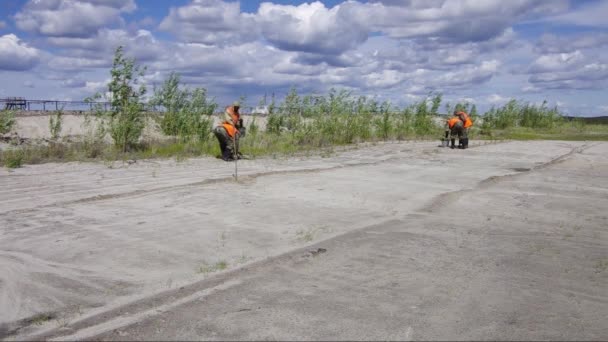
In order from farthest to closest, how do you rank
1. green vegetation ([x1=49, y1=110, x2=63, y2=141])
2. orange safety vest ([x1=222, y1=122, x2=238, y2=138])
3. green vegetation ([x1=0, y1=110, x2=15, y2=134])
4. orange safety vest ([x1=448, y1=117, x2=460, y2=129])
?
orange safety vest ([x1=448, y1=117, x2=460, y2=129]) → green vegetation ([x1=49, y1=110, x2=63, y2=141]) → green vegetation ([x1=0, y1=110, x2=15, y2=134]) → orange safety vest ([x1=222, y1=122, x2=238, y2=138])

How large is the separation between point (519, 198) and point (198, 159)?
9.09 meters

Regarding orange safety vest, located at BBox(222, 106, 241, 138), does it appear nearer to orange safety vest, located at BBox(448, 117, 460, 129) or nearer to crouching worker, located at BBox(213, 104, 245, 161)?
crouching worker, located at BBox(213, 104, 245, 161)

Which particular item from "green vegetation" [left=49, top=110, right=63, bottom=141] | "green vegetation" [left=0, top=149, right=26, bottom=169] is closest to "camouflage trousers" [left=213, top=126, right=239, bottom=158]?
"green vegetation" [left=0, top=149, right=26, bottom=169]

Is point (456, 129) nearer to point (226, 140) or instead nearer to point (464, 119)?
point (464, 119)

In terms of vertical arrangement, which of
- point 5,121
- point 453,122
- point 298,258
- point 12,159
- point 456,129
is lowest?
point 298,258

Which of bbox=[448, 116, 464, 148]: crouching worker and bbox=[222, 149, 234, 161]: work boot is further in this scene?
bbox=[448, 116, 464, 148]: crouching worker

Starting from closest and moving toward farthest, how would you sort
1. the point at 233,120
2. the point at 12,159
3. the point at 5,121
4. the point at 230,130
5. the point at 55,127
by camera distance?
the point at 12,159
the point at 230,130
the point at 233,120
the point at 5,121
the point at 55,127

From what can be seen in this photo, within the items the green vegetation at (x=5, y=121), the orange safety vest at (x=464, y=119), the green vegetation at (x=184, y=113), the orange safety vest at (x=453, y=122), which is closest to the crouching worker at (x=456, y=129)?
the orange safety vest at (x=453, y=122)

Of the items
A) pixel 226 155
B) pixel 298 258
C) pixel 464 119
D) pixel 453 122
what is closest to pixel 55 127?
pixel 226 155

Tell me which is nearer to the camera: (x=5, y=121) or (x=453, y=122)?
(x=5, y=121)

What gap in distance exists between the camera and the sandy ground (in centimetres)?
486

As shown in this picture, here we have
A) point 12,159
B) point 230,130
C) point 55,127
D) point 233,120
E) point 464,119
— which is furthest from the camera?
point 464,119

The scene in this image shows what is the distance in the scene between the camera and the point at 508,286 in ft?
19.4

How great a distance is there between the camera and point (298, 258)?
21.9 feet
